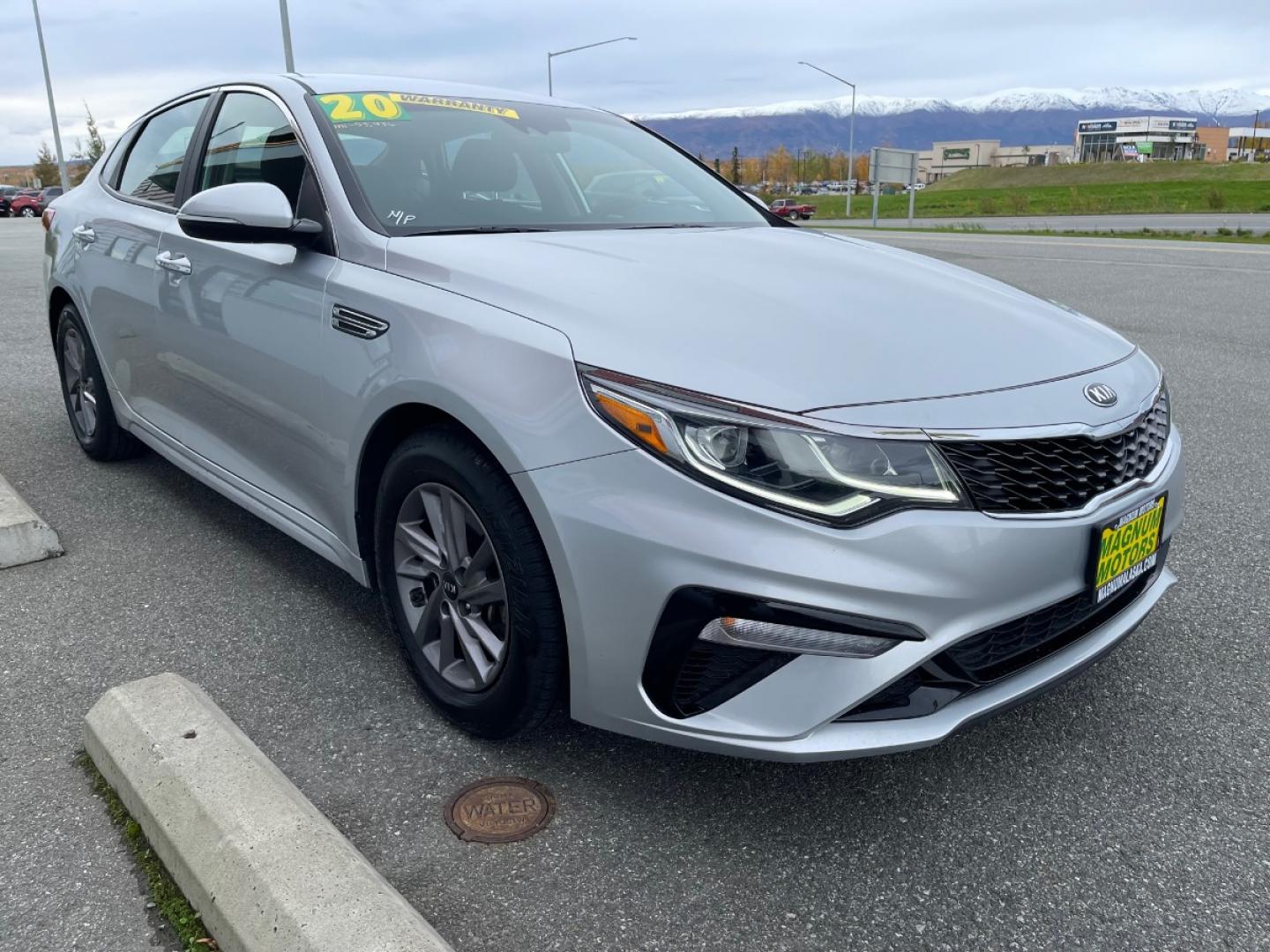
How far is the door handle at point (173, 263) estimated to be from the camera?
11.3 ft

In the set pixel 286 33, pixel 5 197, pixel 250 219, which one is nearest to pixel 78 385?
pixel 250 219

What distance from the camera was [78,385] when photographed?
4789 mm

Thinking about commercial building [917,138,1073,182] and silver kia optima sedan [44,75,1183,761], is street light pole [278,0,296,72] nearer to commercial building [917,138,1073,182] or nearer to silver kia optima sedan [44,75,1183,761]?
silver kia optima sedan [44,75,1183,761]

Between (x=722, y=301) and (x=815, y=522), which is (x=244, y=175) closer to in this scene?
(x=722, y=301)

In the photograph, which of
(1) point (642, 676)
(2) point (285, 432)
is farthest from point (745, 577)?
(2) point (285, 432)

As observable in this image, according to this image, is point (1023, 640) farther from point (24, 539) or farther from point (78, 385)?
point (78, 385)

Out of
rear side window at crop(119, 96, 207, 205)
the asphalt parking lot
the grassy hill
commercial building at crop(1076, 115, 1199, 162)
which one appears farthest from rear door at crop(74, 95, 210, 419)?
commercial building at crop(1076, 115, 1199, 162)

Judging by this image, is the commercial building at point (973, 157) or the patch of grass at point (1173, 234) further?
the commercial building at point (973, 157)

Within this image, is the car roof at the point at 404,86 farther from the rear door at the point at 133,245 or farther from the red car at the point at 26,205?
the red car at the point at 26,205

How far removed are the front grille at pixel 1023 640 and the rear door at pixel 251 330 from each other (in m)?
1.65

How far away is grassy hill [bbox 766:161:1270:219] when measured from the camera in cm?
3831

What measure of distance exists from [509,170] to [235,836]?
2068mm

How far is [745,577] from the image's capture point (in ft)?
6.34

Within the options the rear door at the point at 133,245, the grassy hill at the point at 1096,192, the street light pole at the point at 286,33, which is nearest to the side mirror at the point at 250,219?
the rear door at the point at 133,245
